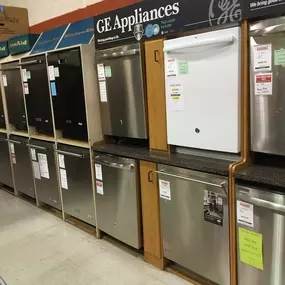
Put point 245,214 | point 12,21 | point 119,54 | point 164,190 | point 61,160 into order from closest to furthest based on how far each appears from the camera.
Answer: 1. point 245,214
2. point 164,190
3. point 119,54
4. point 61,160
5. point 12,21

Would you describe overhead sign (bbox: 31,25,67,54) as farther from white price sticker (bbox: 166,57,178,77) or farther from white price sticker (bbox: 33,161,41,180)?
white price sticker (bbox: 166,57,178,77)

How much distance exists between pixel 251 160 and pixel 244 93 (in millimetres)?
399

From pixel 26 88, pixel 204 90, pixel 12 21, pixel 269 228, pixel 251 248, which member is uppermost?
pixel 12 21

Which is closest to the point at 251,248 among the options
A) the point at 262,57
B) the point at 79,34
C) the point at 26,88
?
the point at 262,57

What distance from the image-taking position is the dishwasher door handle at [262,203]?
5.06ft

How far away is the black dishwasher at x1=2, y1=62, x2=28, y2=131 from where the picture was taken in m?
3.51

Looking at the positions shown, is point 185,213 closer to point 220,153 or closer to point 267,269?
point 220,153

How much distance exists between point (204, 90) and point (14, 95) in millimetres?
2558

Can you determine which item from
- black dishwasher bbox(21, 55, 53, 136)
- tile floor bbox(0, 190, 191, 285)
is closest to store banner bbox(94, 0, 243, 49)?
black dishwasher bbox(21, 55, 53, 136)

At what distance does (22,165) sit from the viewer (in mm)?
3758

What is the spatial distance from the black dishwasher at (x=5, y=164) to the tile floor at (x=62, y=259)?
900mm

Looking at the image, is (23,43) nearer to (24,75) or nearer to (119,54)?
(24,75)

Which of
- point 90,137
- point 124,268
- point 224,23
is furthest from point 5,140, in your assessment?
point 224,23

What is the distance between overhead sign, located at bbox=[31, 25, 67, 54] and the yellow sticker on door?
8.27ft
